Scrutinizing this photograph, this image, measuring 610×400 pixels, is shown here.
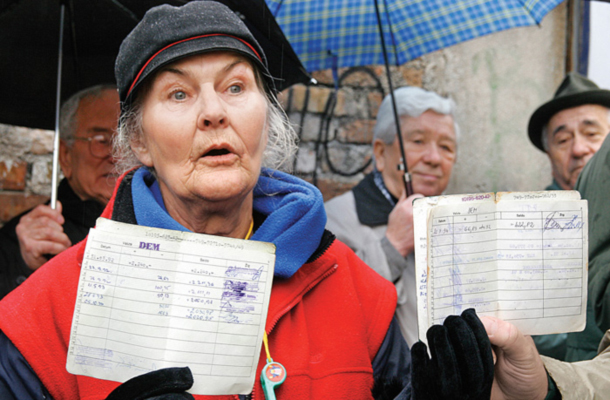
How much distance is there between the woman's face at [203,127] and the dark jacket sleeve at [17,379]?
20.9 inches

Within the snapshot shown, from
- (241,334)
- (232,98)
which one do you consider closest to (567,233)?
(241,334)

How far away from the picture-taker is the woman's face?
1.43 metres

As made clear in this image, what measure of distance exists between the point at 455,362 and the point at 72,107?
2126 mm

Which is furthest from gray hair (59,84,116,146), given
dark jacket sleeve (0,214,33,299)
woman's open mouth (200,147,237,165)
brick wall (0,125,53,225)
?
woman's open mouth (200,147,237,165)

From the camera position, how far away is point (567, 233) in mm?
1230

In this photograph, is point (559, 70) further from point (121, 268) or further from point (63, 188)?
point (121, 268)

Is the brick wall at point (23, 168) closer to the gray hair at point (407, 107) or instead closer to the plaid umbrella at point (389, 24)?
the plaid umbrella at point (389, 24)

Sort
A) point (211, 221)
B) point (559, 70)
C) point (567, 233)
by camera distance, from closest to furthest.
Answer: point (567, 233), point (211, 221), point (559, 70)

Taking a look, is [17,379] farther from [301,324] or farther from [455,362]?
[455,362]

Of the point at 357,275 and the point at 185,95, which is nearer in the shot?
the point at 185,95

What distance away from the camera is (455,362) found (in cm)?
117

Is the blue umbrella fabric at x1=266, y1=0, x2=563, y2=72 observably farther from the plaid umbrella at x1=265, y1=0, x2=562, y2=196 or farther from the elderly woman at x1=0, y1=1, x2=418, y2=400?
the elderly woman at x1=0, y1=1, x2=418, y2=400

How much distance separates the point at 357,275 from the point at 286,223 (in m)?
0.28

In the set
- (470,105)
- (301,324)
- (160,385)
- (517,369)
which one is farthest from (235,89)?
(470,105)
